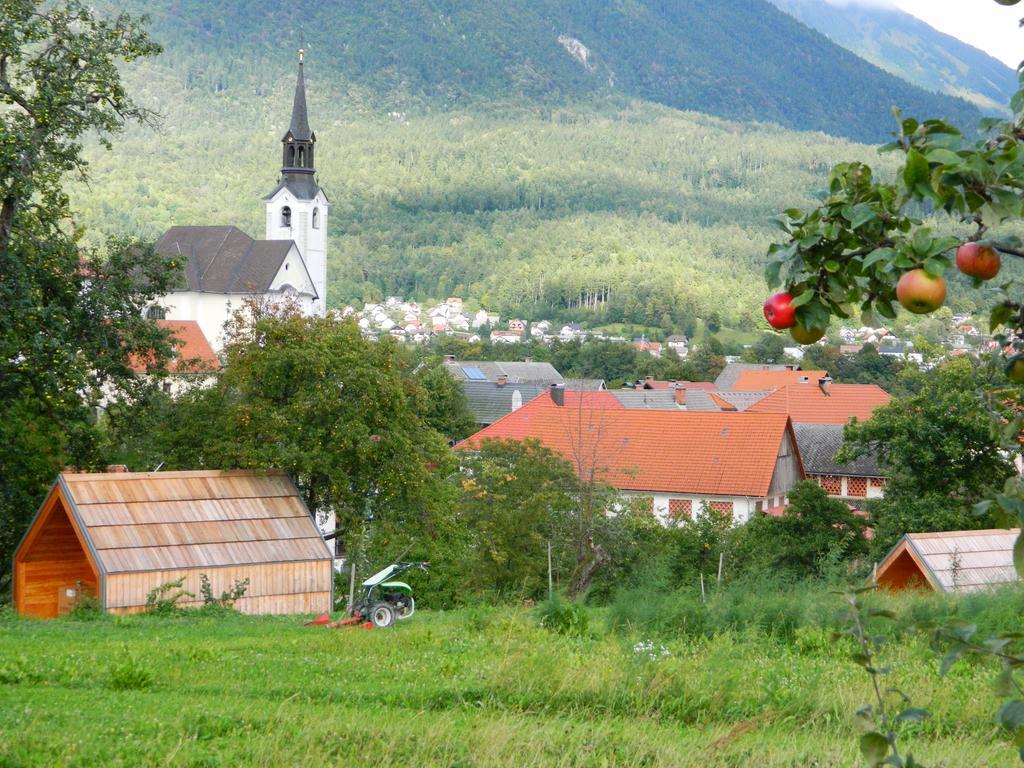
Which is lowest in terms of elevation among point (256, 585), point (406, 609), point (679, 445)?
point (256, 585)

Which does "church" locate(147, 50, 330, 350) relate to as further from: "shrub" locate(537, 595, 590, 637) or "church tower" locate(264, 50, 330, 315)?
"shrub" locate(537, 595, 590, 637)

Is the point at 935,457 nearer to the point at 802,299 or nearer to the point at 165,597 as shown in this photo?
the point at 165,597

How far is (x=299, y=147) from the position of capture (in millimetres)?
89312

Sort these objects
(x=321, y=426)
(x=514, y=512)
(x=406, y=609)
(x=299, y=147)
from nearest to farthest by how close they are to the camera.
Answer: (x=406, y=609)
(x=321, y=426)
(x=514, y=512)
(x=299, y=147)

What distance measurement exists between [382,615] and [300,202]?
7760 centimetres

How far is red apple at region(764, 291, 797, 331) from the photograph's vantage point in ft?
8.32

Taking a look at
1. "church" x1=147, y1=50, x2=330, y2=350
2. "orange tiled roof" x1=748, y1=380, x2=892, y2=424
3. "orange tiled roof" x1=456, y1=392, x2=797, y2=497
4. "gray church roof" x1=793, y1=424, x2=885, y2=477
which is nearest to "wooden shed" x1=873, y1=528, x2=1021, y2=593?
"orange tiled roof" x1=456, y1=392, x2=797, y2=497

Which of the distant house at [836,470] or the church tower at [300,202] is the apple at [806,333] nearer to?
the distant house at [836,470]

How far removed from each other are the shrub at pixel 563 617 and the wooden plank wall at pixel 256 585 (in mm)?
7845

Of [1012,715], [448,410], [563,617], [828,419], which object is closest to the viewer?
[1012,715]

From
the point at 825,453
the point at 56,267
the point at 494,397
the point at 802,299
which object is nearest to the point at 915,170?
the point at 802,299

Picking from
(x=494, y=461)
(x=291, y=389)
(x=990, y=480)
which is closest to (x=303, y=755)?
(x=291, y=389)

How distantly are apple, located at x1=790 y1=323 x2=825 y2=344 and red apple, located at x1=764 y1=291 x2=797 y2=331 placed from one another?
0.01 meters

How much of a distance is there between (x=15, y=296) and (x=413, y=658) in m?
10.4
